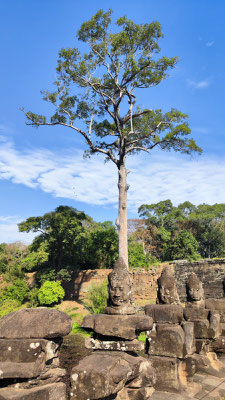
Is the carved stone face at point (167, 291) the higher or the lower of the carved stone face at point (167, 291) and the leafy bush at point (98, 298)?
the higher

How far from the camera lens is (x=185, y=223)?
29609 mm

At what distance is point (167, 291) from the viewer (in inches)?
148

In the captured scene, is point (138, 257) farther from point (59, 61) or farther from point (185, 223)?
point (59, 61)

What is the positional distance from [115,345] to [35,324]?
0.95 metres

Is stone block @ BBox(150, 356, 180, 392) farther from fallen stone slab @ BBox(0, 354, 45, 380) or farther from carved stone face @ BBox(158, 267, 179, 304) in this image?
fallen stone slab @ BBox(0, 354, 45, 380)

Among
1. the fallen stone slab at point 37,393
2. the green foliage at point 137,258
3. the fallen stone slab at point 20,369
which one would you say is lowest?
the fallen stone slab at point 37,393

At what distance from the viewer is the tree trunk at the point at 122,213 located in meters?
13.5

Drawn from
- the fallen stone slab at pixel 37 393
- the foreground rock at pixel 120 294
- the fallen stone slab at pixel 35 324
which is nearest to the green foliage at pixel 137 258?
the foreground rock at pixel 120 294

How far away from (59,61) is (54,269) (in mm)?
12218

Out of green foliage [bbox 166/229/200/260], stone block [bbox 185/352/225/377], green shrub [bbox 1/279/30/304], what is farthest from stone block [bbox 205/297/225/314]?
green foliage [bbox 166/229/200/260]

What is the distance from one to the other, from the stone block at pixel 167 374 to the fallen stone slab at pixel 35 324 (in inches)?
66.6

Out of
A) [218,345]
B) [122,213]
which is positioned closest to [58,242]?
[122,213]

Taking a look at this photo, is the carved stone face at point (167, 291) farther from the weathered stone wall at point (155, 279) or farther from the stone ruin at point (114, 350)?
the weathered stone wall at point (155, 279)

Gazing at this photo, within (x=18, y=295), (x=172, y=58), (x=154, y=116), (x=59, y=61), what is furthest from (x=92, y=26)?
(x=18, y=295)
